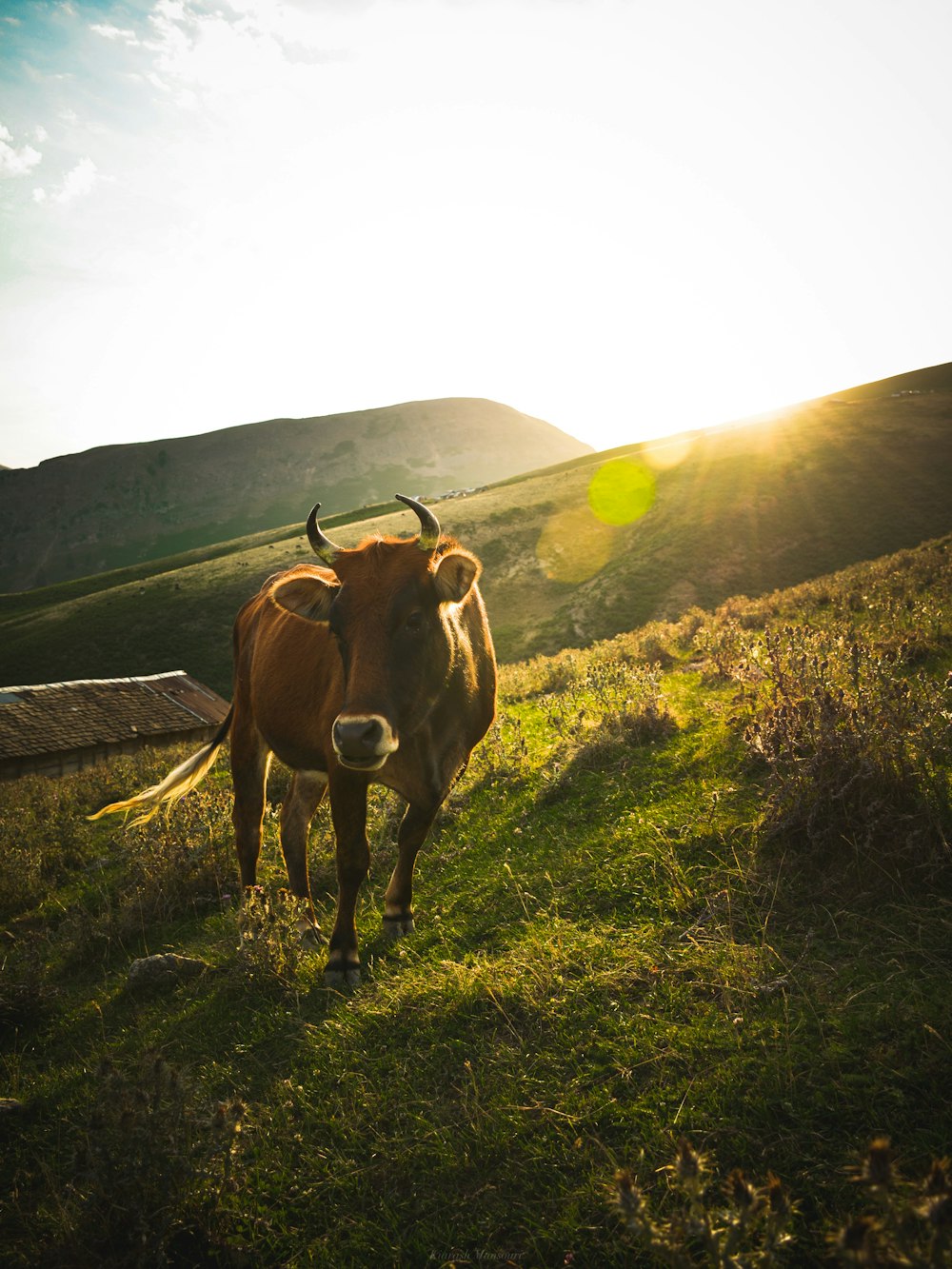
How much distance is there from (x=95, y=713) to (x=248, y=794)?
95.5ft

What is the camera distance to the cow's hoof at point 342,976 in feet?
14.0

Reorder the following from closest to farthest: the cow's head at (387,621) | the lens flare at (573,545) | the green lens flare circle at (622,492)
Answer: the cow's head at (387,621)
the lens flare at (573,545)
the green lens flare circle at (622,492)

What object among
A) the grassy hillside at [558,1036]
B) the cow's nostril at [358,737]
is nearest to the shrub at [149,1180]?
the grassy hillside at [558,1036]

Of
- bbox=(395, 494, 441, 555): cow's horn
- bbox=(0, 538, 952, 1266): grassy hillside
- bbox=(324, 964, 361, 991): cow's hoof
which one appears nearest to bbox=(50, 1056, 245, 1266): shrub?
bbox=(0, 538, 952, 1266): grassy hillside

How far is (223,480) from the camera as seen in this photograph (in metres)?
160

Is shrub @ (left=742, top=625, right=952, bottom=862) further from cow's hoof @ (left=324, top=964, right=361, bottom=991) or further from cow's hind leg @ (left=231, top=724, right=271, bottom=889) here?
cow's hind leg @ (left=231, top=724, right=271, bottom=889)

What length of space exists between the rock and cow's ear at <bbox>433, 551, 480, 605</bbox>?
3.56 meters

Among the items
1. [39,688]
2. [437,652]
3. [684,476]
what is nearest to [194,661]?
[39,688]

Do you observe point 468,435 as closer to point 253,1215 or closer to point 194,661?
point 194,661

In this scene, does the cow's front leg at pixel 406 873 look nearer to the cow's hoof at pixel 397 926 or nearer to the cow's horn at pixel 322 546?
the cow's hoof at pixel 397 926

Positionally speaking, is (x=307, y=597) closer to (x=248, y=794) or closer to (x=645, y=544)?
(x=248, y=794)

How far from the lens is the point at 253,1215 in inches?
103

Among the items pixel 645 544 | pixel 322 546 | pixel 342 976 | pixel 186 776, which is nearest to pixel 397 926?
pixel 342 976

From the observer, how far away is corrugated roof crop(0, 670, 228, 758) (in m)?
27.2
